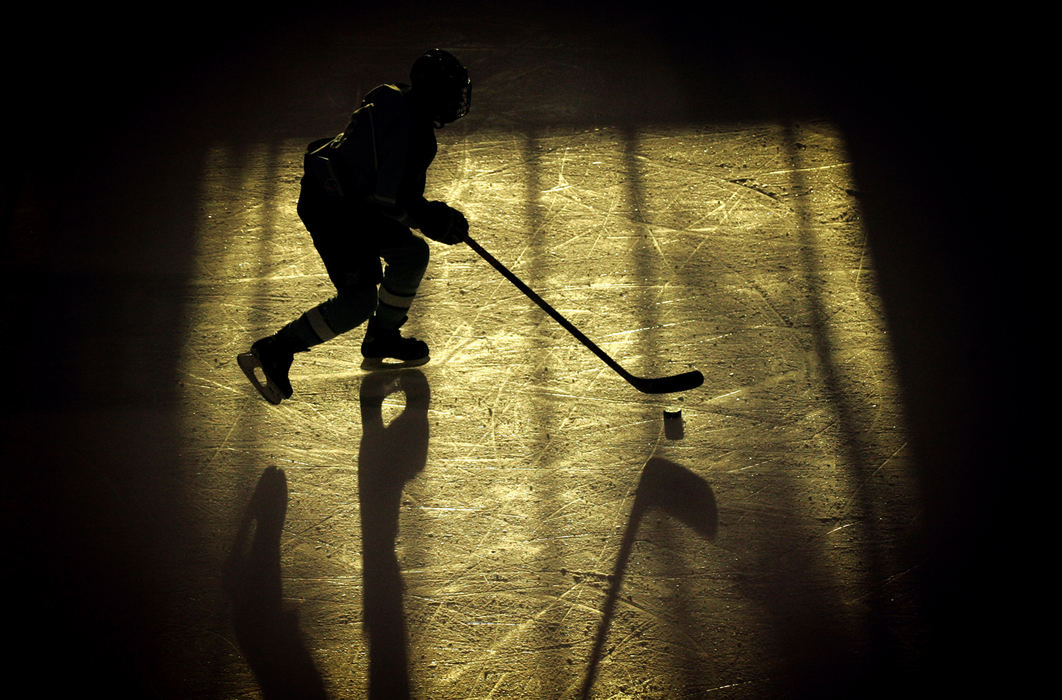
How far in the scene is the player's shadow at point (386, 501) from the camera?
2244 millimetres

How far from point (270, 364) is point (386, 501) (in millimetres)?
634

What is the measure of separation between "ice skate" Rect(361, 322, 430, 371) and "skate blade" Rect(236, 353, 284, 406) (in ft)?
1.14

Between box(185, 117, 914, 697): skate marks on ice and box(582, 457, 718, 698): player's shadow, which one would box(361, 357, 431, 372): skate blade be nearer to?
box(185, 117, 914, 697): skate marks on ice

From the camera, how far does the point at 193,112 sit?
4.15 metres

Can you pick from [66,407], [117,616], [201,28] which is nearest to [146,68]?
[201,28]

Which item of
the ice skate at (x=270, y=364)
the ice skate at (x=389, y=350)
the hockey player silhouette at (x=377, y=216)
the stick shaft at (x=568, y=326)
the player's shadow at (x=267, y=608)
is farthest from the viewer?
the ice skate at (x=389, y=350)

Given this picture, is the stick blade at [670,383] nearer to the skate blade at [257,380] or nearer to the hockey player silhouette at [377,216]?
the hockey player silhouette at [377,216]

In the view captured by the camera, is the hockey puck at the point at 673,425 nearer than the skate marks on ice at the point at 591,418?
No

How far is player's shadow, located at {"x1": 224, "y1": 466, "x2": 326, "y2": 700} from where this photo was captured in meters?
2.21

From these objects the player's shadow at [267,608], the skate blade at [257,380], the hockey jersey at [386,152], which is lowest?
the player's shadow at [267,608]

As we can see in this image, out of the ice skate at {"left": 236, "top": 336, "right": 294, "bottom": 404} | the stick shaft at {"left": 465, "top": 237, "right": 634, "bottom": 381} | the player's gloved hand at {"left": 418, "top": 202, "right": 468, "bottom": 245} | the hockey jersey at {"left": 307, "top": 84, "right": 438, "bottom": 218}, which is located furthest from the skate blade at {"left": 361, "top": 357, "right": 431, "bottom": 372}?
the hockey jersey at {"left": 307, "top": 84, "right": 438, "bottom": 218}

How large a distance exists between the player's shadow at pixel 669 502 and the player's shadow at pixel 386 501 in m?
0.63

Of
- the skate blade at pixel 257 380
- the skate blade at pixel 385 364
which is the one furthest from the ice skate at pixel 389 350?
the skate blade at pixel 257 380

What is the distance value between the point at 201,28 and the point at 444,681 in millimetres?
4130
